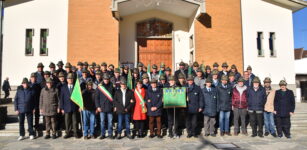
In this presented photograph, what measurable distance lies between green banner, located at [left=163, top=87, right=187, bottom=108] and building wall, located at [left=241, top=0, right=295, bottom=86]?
31.1 ft

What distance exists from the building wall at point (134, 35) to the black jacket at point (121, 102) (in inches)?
333

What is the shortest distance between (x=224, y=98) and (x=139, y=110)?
2797mm

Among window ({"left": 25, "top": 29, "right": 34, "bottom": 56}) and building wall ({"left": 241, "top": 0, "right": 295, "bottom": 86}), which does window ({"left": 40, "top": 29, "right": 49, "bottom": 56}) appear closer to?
window ({"left": 25, "top": 29, "right": 34, "bottom": 56})

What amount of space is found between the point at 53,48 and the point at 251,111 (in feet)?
38.4

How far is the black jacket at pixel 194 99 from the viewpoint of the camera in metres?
7.79

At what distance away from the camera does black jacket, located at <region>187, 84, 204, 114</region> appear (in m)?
7.79

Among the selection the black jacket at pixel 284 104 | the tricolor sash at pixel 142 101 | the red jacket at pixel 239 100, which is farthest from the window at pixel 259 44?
the tricolor sash at pixel 142 101

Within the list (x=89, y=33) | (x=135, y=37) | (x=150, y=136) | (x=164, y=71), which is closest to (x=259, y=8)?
(x=135, y=37)

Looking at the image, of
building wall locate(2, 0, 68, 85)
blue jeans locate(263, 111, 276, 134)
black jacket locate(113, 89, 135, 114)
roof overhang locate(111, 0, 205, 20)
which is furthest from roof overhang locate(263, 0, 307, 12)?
building wall locate(2, 0, 68, 85)

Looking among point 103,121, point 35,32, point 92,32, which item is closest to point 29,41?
point 35,32

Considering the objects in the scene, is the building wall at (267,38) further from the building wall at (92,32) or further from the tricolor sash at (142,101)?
the tricolor sash at (142,101)

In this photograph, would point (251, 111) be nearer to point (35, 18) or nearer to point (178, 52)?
point (178, 52)

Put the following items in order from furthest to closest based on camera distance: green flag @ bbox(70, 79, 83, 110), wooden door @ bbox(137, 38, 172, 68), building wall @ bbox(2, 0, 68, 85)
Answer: wooden door @ bbox(137, 38, 172, 68) < building wall @ bbox(2, 0, 68, 85) < green flag @ bbox(70, 79, 83, 110)

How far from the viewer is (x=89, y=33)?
1447 centimetres
